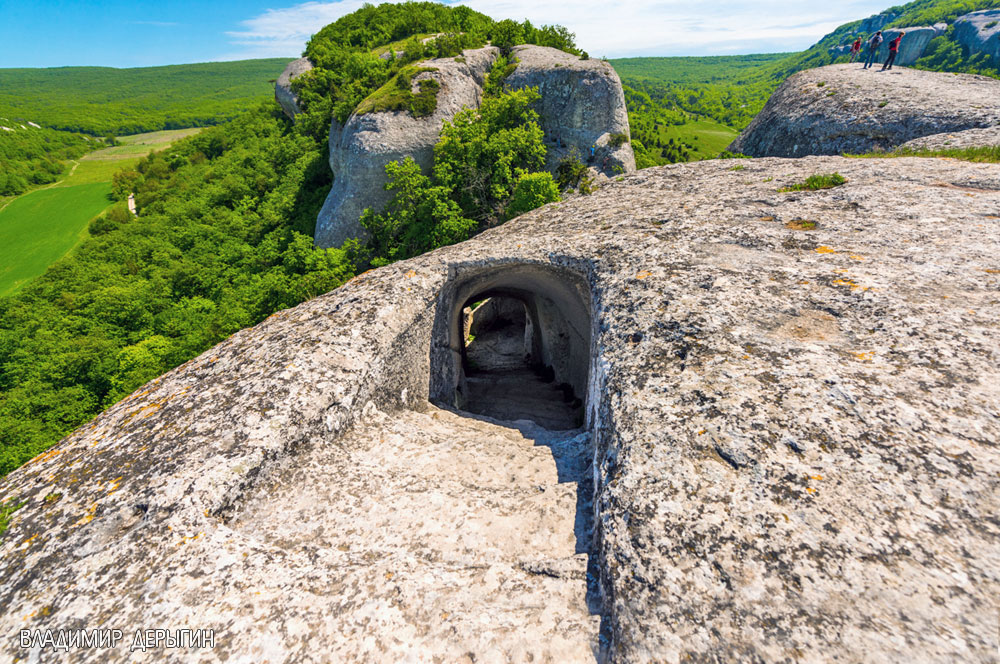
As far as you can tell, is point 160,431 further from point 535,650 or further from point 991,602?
point 991,602

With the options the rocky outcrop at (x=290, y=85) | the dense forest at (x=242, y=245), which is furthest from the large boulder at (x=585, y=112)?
the rocky outcrop at (x=290, y=85)

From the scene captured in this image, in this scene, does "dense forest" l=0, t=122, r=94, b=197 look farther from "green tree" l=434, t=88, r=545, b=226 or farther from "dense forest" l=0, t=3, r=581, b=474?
"green tree" l=434, t=88, r=545, b=226

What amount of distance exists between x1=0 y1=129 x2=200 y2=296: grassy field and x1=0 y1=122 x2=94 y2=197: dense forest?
424 centimetres

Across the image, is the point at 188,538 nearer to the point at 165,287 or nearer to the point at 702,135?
the point at 165,287

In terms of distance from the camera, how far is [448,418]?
11.1 metres

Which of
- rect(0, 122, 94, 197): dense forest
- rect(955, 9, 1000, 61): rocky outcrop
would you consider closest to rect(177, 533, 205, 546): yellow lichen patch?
rect(0, 122, 94, 197): dense forest

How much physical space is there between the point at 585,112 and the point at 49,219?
10753 cm

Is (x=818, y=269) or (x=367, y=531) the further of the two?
(x=818, y=269)

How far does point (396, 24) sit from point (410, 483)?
173ft

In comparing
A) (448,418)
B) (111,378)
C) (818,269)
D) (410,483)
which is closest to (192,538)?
(410,483)

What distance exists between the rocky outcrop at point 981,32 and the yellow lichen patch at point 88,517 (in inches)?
6574

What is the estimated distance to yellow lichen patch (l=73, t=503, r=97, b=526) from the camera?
229 inches

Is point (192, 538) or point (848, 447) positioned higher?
point (848, 447)

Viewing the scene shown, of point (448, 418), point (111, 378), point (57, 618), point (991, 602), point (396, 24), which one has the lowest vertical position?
point (111, 378)
